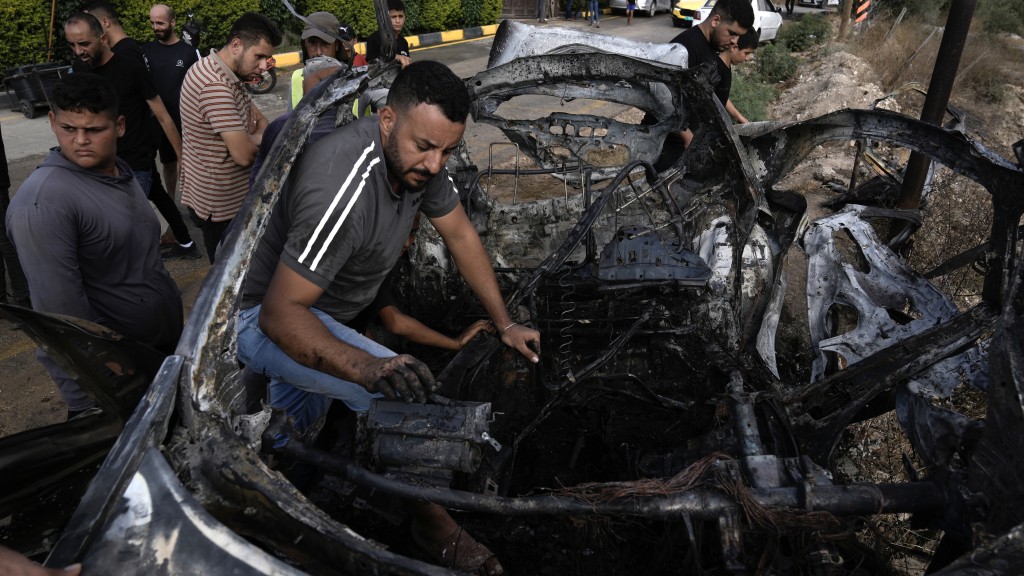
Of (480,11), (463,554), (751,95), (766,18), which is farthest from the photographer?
(480,11)

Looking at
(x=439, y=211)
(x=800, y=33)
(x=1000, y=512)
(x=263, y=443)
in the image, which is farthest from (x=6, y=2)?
(x=800, y=33)

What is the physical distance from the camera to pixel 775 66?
503 inches

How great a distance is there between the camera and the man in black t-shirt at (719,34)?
479 centimetres

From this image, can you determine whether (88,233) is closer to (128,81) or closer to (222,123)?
(222,123)

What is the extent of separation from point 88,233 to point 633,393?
238cm

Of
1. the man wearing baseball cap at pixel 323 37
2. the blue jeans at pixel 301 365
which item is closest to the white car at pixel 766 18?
the man wearing baseball cap at pixel 323 37

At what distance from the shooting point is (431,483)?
7.04 ft

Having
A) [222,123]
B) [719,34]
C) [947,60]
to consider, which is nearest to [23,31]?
[222,123]

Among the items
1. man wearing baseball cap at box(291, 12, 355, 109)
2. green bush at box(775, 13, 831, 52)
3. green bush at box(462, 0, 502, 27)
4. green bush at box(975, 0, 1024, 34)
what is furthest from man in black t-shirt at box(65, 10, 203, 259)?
green bush at box(975, 0, 1024, 34)

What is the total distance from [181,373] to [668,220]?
2.72 metres

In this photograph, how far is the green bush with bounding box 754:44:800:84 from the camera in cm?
1262

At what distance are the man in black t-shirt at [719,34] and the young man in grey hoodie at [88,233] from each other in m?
3.61

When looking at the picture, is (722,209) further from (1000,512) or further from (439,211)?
(1000,512)

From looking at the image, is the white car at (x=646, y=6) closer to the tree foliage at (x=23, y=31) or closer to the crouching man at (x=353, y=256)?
the tree foliage at (x=23, y=31)
